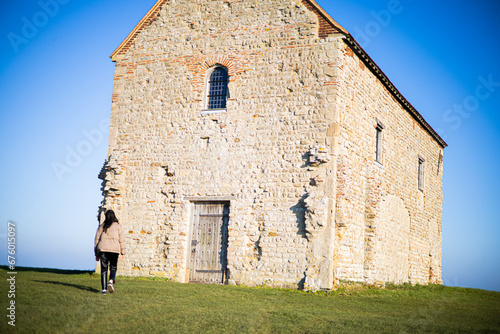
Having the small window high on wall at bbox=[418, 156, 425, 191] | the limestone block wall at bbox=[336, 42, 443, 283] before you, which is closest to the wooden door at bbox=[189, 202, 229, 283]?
the limestone block wall at bbox=[336, 42, 443, 283]

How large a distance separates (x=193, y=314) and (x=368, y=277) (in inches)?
310

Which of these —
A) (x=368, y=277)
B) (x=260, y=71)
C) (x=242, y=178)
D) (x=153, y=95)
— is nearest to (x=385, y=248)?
(x=368, y=277)

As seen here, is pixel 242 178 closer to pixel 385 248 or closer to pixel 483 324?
pixel 385 248

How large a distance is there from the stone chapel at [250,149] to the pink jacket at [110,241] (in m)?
4.36

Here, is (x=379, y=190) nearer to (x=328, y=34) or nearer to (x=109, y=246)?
(x=328, y=34)

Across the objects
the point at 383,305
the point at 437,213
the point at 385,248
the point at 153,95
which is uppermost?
the point at 153,95

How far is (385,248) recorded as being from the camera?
1575cm

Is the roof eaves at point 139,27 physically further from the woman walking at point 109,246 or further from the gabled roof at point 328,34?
the woman walking at point 109,246

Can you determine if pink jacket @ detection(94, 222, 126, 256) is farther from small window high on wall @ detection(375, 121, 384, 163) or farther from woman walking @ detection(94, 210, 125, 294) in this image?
small window high on wall @ detection(375, 121, 384, 163)

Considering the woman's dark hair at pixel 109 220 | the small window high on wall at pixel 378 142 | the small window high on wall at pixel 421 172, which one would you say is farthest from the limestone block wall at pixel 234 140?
the small window high on wall at pixel 421 172

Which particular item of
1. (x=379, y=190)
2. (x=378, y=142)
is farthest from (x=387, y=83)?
(x=379, y=190)

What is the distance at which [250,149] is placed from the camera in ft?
44.9

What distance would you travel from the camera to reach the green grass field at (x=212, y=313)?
6.78 metres

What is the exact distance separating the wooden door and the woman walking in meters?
4.48
